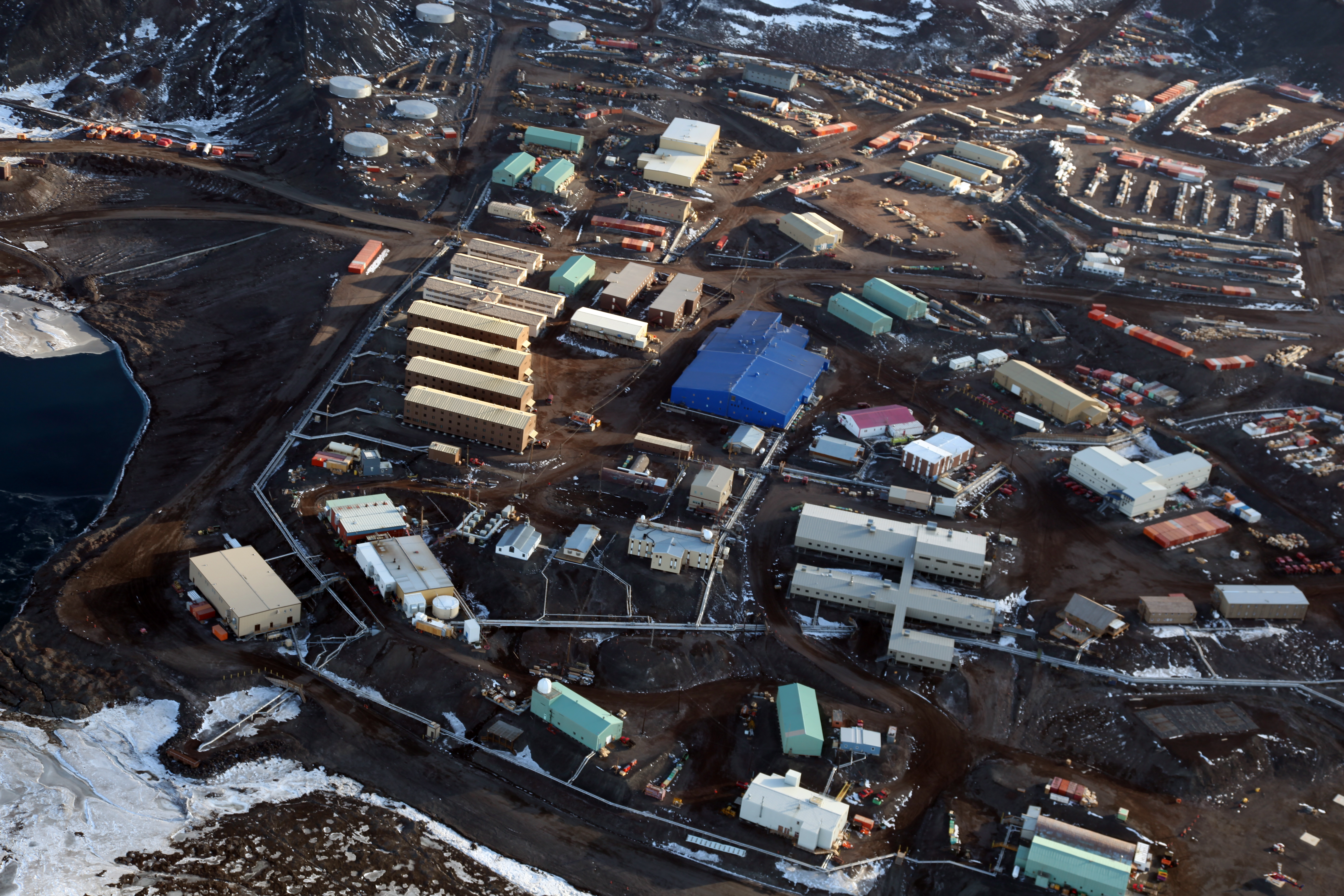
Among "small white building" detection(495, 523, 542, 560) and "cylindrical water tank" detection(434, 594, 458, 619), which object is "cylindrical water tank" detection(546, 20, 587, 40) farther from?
"cylindrical water tank" detection(434, 594, 458, 619)

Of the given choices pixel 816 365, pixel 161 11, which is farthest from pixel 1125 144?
pixel 161 11

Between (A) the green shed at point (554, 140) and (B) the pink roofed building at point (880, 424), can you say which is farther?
(A) the green shed at point (554, 140)

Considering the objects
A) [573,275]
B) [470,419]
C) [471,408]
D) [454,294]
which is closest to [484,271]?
[454,294]

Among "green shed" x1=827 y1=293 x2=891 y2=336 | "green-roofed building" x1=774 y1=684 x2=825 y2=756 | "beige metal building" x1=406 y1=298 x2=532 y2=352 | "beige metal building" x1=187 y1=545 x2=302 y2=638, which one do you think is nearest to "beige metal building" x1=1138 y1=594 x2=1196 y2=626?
"green-roofed building" x1=774 y1=684 x2=825 y2=756

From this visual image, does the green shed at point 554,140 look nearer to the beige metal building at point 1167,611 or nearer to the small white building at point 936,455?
the small white building at point 936,455

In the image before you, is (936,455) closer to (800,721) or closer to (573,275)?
(800,721)

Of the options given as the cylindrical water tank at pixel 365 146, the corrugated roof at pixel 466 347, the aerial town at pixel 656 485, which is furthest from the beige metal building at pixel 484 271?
the cylindrical water tank at pixel 365 146
